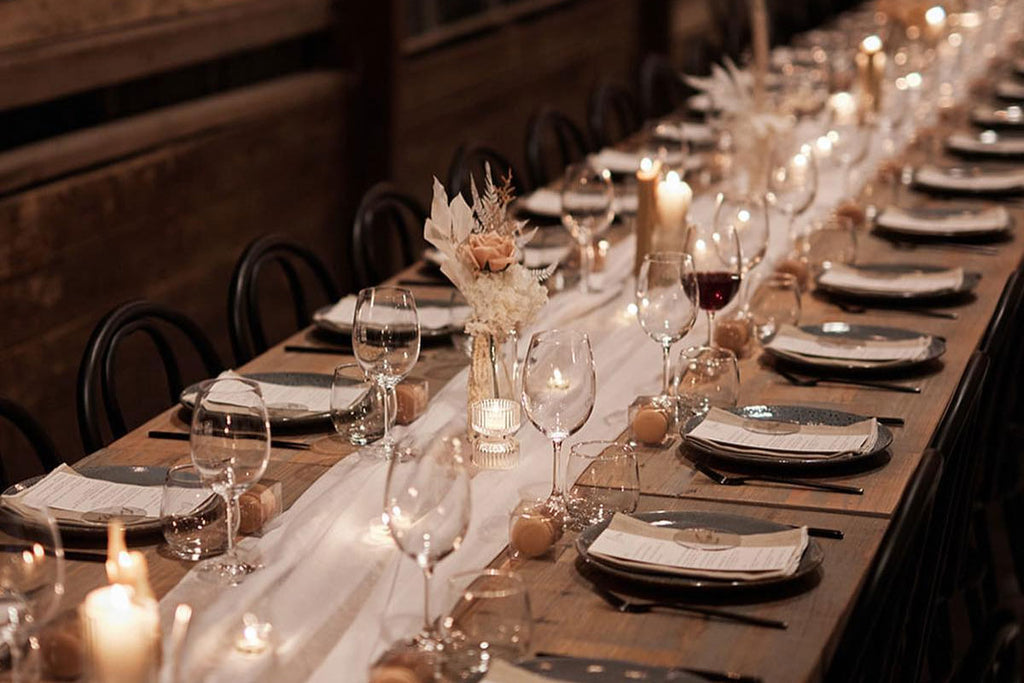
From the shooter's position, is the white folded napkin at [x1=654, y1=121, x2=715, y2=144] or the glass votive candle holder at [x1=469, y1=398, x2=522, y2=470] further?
the white folded napkin at [x1=654, y1=121, x2=715, y2=144]

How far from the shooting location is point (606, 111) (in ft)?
19.4

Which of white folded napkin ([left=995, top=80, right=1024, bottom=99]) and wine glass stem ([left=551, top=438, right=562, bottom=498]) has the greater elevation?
wine glass stem ([left=551, top=438, right=562, bottom=498])

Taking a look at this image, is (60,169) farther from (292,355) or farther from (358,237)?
(292,355)

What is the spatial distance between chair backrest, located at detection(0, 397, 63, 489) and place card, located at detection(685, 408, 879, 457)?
1.08 meters

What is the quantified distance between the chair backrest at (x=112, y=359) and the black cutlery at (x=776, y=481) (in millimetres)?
1034

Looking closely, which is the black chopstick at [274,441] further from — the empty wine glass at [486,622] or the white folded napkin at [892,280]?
the white folded napkin at [892,280]

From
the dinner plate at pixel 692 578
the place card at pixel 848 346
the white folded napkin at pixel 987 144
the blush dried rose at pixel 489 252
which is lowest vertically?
the white folded napkin at pixel 987 144

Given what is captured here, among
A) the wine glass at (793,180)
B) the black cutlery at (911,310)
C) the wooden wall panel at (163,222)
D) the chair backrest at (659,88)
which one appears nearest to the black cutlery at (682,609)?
the black cutlery at (911,310)

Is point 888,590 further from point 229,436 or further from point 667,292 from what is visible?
point 667,292

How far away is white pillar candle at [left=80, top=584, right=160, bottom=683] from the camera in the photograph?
1381 mm

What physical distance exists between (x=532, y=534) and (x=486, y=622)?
32 cm

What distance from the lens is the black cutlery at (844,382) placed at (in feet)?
9.05

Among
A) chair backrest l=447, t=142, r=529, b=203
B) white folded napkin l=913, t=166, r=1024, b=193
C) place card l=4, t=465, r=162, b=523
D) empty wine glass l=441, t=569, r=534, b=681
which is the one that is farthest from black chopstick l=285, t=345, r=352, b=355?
white folded napkin l=913, t=166, r=1024, b=193

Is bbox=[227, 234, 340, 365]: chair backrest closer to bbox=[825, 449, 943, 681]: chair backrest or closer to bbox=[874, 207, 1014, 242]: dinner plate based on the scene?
bbox=[874, 207, 1014, 242]: dinner plate
